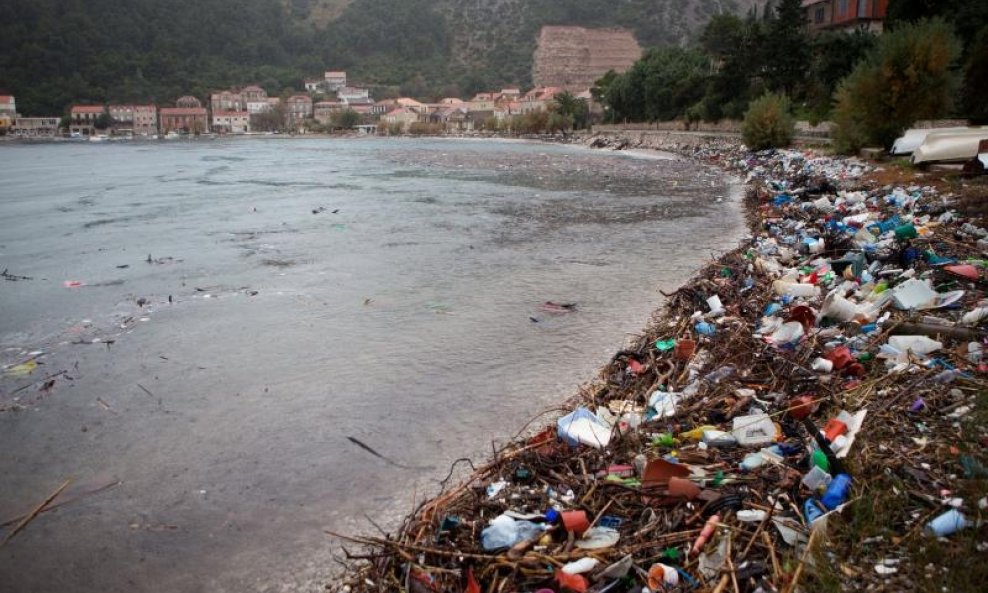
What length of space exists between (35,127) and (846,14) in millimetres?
125984

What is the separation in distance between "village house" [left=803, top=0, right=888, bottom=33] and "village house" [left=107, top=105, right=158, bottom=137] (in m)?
113

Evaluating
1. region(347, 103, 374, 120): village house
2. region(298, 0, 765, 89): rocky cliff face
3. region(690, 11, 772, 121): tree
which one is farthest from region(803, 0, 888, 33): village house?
region(298, 0, 765, 89): rocky cliff face

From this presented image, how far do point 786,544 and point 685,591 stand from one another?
1.77 feet

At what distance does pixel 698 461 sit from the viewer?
361 centimetres

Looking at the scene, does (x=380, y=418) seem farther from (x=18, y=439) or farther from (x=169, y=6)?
(x=169, y=6)

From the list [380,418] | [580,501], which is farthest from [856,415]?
[380,418]

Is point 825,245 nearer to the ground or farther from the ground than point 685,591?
farther from the ground

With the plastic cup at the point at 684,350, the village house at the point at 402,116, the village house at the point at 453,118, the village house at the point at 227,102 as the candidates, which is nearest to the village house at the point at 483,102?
the village house at the point at 453,118

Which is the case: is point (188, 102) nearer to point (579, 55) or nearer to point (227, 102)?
point (227, 102)

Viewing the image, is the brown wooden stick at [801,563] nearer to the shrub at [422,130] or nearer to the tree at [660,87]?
the tree at [660,87]

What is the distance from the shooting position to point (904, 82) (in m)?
18.1

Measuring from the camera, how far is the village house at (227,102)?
449ft

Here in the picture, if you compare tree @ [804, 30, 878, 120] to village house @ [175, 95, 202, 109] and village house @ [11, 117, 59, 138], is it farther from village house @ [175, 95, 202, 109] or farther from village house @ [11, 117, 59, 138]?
village house @ [175, 95, 202, 109]

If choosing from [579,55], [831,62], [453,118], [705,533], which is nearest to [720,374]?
[705,533]
